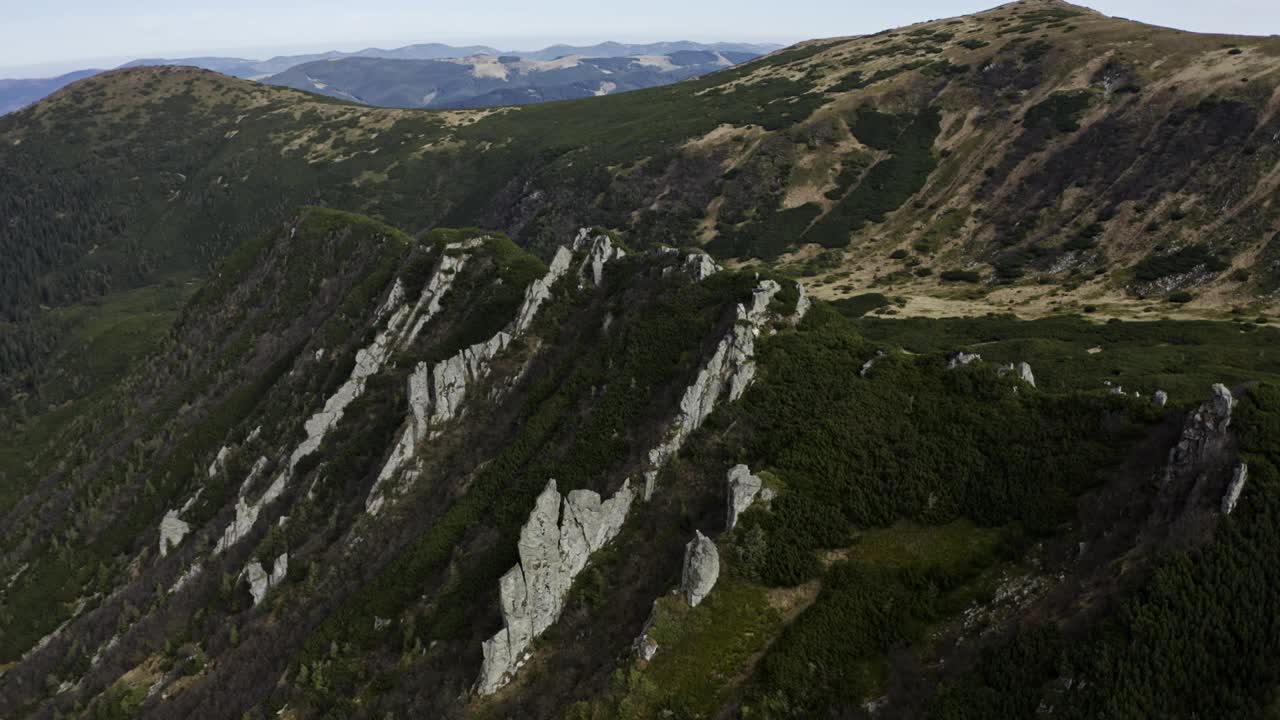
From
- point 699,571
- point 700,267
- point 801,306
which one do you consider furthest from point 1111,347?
point 699,571

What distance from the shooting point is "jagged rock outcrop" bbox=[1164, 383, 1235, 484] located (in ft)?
75.2

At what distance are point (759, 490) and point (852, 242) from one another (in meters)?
109

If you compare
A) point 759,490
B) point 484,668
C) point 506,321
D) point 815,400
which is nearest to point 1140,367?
point 815,400

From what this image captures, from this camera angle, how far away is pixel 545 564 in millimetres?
30016

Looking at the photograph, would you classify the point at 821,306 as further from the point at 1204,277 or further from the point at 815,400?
the point at 1204,277

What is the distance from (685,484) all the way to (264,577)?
3032cm

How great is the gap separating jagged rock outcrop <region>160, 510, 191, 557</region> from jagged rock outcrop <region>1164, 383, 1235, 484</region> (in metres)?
65.9

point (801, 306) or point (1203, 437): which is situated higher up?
point (1203, 437)

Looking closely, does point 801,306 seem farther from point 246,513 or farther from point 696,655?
point 246,513

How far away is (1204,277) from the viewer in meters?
85.9

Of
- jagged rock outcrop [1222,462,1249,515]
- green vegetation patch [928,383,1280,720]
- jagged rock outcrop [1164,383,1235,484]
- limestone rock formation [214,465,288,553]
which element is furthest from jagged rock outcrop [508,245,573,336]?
jagged rock outcrop [1222,462,1249,515]

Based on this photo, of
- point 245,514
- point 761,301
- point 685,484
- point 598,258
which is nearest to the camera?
point 685,484

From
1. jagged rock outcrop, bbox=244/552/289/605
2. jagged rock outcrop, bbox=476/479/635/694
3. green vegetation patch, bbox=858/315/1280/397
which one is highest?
jagged rock outcrop, bbox=476/479/635/694

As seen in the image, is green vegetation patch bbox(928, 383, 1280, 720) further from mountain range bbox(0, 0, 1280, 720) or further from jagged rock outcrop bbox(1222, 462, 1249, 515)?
jagged rock outcrop bbox(1222, 462, 1249, 515)
